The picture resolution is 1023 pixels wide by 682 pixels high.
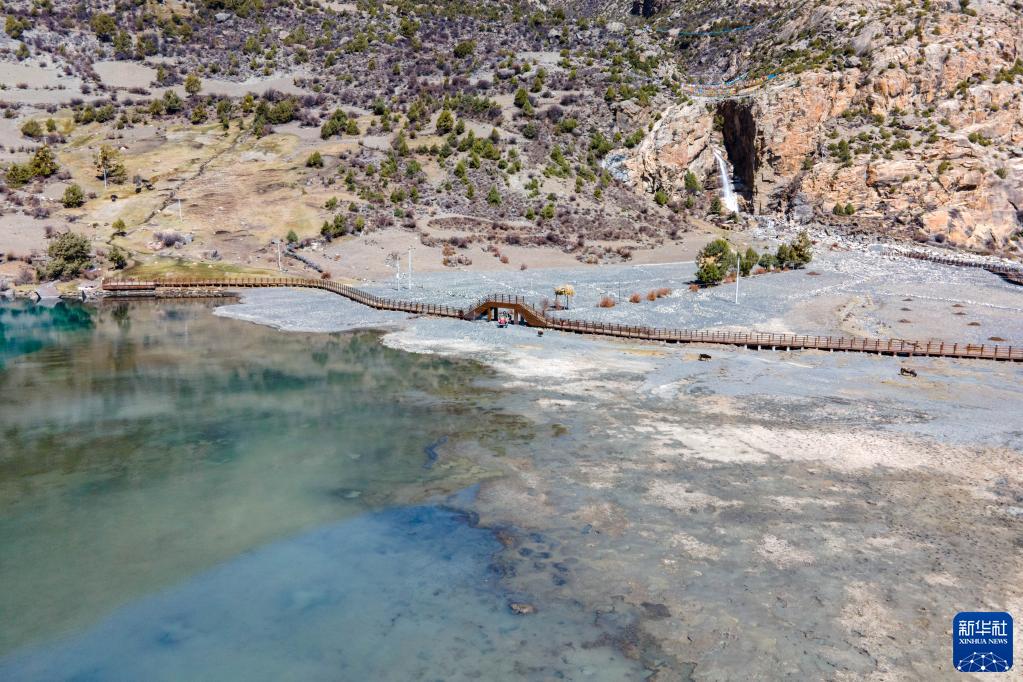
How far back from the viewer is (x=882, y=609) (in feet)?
67.4

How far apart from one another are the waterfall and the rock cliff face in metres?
1.55

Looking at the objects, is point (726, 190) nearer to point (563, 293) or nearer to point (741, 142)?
point (741, 142)

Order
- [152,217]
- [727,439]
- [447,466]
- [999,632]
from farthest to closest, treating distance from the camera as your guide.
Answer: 1. [152,217]
2. [727,439]
3. [447,466]
4. [999,632]

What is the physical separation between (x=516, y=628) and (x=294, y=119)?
124 m

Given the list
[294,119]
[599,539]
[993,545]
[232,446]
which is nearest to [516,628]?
[599,539]

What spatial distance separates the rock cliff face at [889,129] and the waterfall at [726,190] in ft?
5.09

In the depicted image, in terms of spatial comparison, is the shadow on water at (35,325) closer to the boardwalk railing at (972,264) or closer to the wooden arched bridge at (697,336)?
the wooden arched bridge at (697,336)

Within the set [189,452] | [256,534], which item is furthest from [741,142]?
[256,534]

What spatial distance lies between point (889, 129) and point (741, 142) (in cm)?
2164

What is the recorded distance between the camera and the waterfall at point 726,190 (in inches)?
4653

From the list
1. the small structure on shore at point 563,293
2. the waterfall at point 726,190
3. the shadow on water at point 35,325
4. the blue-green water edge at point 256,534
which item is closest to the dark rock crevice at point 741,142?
the waterfall at point 726,190

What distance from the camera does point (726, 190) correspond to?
121 metres

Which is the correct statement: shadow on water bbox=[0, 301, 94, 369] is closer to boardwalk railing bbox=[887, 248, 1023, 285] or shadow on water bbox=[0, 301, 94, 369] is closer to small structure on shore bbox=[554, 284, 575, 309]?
small structure on shore bbox=[554, 284, 575, 309]

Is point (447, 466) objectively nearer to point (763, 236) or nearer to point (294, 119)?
point (763, 236)
